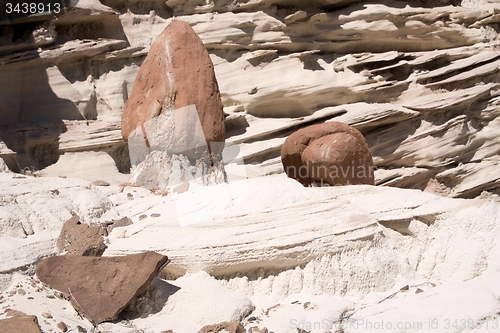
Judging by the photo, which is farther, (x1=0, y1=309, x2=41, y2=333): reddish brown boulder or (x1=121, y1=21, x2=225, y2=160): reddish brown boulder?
(x1=121, y1=21, x2=225, y2=160): reddish brown boulder

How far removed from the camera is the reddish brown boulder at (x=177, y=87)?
5.35 metres

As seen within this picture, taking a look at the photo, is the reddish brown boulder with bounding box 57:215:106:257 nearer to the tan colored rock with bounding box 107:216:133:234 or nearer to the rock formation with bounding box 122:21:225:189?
the tan colored rock with bounding box 107:216:133:234

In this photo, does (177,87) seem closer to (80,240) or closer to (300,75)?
(80,240)

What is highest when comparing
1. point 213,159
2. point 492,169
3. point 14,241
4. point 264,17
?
point 264,17

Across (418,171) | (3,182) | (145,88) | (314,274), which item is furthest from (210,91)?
(418,171)

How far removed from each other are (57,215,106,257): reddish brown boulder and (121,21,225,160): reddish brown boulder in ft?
7.52

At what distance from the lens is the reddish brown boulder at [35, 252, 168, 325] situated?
2422 mm

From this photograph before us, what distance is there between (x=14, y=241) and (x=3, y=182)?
0.83m

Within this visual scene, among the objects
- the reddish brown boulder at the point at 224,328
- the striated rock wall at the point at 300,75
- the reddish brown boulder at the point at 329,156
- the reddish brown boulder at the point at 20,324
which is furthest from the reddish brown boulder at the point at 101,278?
the striated rock wall at the point at 300,75

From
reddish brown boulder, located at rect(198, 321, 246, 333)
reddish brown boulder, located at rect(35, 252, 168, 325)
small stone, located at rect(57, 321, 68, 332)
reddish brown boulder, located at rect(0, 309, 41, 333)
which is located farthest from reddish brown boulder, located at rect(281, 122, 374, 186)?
reddish brown boulder, located at rect(0, 309, 41, 333)

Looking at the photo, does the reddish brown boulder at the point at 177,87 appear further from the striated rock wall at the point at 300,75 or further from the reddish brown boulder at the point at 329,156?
the striated rock wall at the point at 300,75

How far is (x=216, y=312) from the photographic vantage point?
102 inches

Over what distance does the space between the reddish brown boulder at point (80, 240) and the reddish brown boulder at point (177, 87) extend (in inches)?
90.3

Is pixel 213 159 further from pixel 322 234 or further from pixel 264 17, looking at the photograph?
pixel 264 17
